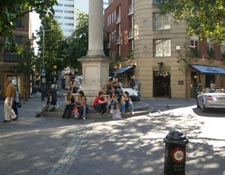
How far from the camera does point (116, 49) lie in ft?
165

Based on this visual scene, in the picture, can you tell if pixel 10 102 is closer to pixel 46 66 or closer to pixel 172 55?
pixel 172 55

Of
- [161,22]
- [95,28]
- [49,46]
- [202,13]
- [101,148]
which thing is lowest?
[101,148]

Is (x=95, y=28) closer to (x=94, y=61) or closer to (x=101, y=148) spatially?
(x=94, y=61)

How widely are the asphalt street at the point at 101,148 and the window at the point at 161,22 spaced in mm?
25428

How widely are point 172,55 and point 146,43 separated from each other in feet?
9.95

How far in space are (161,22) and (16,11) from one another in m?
34.4

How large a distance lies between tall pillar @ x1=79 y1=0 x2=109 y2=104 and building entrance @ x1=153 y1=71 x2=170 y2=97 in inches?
820

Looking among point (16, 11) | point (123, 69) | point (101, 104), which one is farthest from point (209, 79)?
point (16, 11)

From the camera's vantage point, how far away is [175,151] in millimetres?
5309

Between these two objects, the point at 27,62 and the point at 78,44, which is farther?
the point at 78,44

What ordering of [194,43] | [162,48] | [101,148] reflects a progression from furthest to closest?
[194,43] → [162,48] → [101,148]

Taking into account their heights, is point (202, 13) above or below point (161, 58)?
above

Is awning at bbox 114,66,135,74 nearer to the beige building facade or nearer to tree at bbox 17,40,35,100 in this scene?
the beige building facade

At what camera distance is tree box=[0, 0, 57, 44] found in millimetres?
4465
